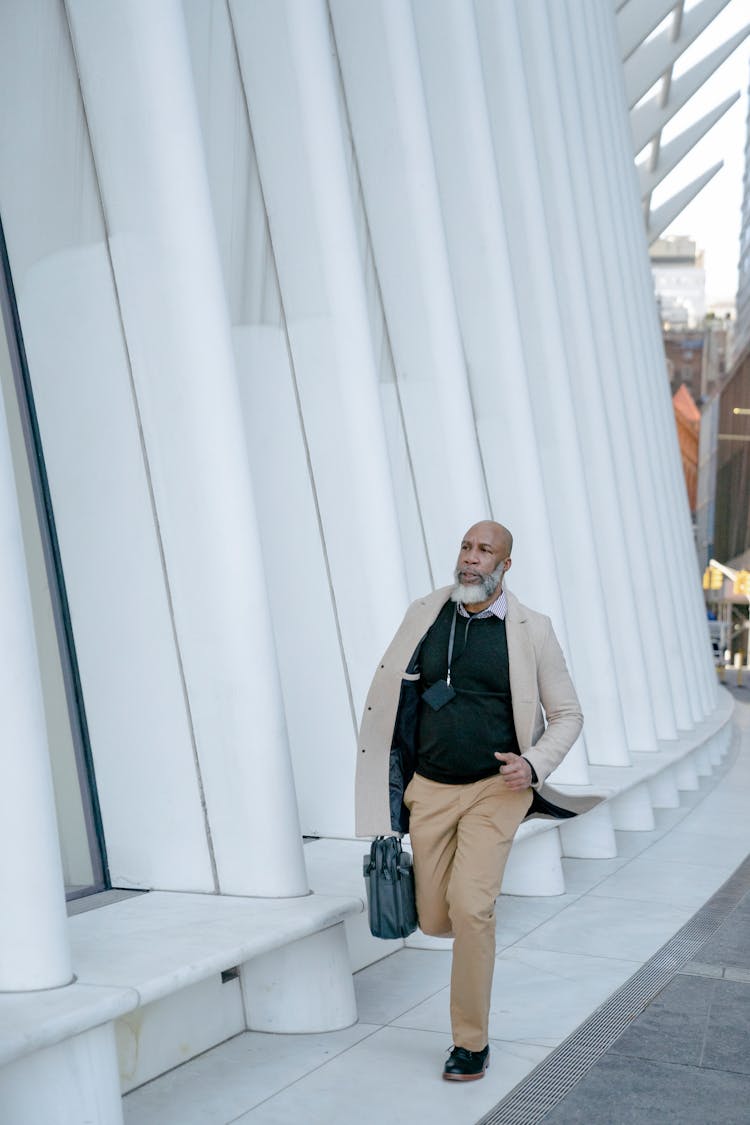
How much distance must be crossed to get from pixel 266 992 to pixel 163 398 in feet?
8.46

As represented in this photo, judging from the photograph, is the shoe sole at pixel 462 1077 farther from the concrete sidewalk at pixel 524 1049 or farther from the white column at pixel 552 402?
the white column at pixel 552 402

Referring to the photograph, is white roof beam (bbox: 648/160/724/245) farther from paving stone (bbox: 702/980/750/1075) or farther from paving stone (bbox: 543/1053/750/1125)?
paving stone (bbox: 543/1053/750/1125)

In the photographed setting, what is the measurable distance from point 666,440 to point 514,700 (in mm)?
16932

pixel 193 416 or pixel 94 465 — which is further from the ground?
pixel 193 416

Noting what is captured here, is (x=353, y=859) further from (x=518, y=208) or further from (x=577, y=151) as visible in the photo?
(x=577, y=151)

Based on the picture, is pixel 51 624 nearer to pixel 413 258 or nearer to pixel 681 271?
pixel 413 258

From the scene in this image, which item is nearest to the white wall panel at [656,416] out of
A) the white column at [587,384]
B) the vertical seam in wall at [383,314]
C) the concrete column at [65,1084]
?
the white column at [587,384]

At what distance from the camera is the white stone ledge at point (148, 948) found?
4191mm

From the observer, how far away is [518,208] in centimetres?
1166

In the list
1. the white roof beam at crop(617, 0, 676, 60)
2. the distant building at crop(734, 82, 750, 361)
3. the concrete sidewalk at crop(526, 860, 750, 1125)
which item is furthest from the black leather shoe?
the distant building at crop(734, 82, 750, 361)

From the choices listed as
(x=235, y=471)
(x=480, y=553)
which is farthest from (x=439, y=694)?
(x=235, y=471)

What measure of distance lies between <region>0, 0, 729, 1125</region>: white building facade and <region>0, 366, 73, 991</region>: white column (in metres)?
0.01

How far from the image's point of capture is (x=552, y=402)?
39.4 feet

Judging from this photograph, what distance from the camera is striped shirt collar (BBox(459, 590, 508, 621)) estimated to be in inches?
216
